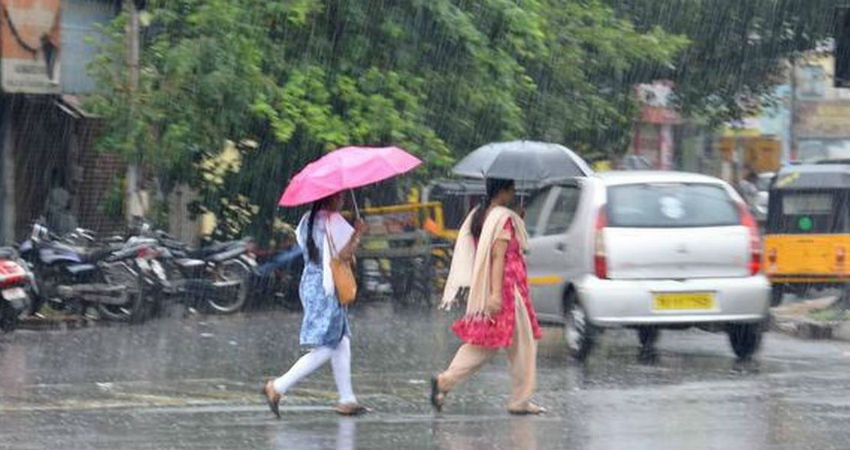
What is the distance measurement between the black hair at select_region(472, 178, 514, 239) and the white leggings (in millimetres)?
1050

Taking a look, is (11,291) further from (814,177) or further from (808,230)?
(814,177)

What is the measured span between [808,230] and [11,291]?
393 inches

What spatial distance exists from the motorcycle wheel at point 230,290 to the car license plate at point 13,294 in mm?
3333

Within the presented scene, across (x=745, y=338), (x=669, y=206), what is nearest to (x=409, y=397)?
(x=669, y=206)

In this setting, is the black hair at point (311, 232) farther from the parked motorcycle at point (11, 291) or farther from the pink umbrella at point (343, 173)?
the parked motorcycle at point (11, 291)

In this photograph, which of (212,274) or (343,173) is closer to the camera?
(343,173)

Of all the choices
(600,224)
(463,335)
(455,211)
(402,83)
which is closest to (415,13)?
(402,83)

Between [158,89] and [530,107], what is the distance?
6.42 metres

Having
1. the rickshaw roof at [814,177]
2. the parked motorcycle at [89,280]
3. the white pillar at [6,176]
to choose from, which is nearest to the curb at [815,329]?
the rickshaw roof at [814,177]

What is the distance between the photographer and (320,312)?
35.0 feet

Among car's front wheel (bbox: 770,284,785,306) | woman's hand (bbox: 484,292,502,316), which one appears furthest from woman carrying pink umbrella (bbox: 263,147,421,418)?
car's front wheel (bbox: 770,284,785,306)

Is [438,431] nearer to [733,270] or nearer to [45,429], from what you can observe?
[45,429]

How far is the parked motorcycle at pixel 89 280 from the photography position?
1995cm

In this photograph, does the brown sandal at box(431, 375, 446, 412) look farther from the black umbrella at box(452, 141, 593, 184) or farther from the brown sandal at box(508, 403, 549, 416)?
the black umbrella at box(452, 141, 593, 184)
